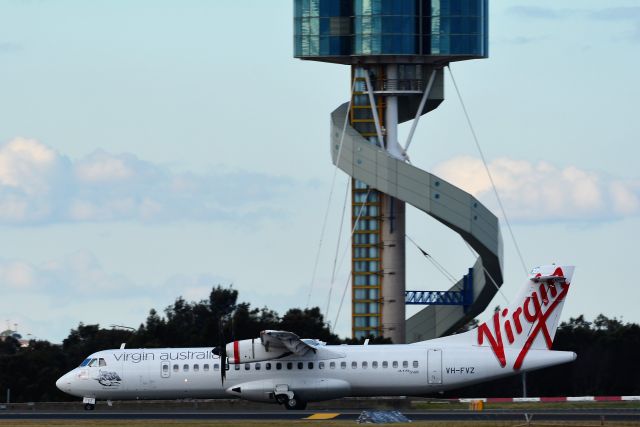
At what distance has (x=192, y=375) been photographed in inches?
2808

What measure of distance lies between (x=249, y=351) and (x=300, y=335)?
22.4 m

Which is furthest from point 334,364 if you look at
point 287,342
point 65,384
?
point 65,384

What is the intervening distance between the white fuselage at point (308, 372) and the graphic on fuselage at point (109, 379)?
0.04 metres

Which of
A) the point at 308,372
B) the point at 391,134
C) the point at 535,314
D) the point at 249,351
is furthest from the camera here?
the point at 391,134

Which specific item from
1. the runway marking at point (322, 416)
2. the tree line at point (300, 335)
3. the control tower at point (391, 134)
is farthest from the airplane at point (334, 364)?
the control tower at point (391, 134)

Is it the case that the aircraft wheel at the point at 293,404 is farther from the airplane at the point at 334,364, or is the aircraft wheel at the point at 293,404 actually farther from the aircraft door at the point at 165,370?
the aircraft door at the point at 165,370

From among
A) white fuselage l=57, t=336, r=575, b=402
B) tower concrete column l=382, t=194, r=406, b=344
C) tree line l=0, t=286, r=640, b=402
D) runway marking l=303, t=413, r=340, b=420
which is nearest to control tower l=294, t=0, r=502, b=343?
tower concrete column l=382, t=194, r=406, b=344

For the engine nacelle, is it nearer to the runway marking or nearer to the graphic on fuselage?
the runway marking

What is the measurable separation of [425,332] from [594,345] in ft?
76.5

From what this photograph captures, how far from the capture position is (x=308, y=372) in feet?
231

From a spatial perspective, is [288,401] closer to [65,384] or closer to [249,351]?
[249,351]

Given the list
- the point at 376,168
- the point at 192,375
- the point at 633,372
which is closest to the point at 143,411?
the point at 192,375

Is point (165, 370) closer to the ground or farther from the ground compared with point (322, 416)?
farther from the ground

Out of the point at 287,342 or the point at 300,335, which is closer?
Result: the point at 287,342
